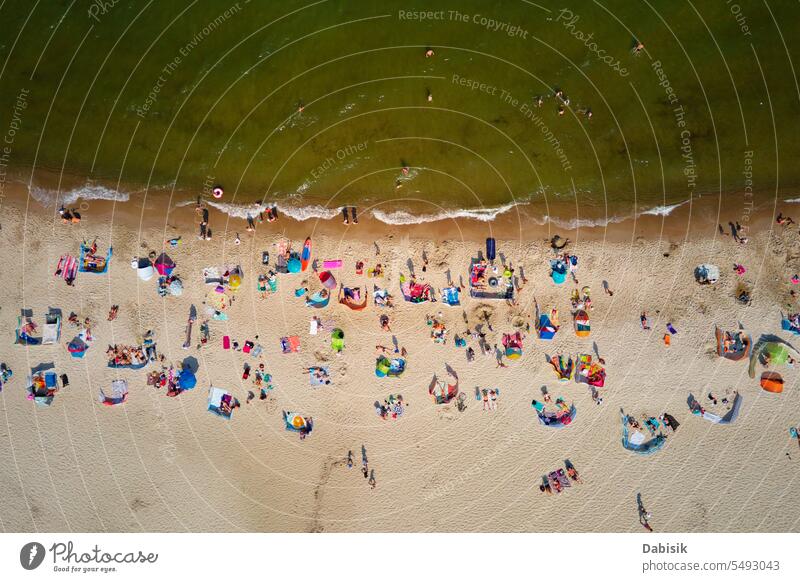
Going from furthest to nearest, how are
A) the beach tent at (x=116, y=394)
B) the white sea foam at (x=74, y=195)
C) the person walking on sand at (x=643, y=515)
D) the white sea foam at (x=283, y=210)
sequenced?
the white sea foam at (x=74, y=195)
the white sea foam at (x=283, y=210)
the beach tent at (x=116, y=394)
the person walking on sand at (x=643, y=515)

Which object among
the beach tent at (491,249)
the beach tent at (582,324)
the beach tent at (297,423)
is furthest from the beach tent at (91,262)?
the beach tent at (582,324)

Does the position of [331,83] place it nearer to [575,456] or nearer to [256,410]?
[256,410]

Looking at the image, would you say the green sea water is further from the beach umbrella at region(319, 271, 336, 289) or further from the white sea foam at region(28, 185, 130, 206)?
the beach umbrella at region(319, 271, 336, 289)

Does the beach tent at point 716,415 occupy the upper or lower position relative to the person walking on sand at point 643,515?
upper

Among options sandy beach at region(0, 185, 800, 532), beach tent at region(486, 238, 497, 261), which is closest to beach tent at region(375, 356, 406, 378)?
sandy beach at region(0, 185, 800, 532)

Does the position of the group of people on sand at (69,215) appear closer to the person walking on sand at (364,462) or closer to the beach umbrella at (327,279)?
the beach umbrella at (327,279)
